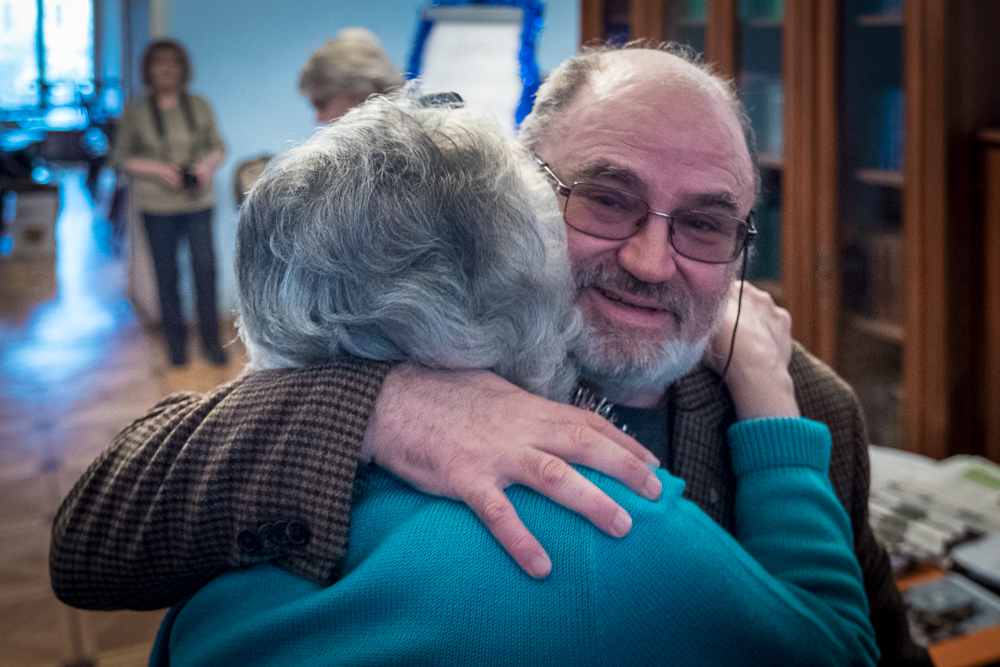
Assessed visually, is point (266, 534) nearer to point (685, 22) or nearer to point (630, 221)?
point (630, 221)

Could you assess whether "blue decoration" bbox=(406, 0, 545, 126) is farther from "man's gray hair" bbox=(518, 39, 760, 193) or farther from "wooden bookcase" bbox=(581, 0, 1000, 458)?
"man's gray hair" bbox=(518, 39, 760, 193)

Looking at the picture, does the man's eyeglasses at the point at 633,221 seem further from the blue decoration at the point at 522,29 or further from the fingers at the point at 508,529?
the blue decoration at the point at 522,29

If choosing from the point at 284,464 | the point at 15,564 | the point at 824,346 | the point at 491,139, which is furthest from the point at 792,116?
the point at 15,564

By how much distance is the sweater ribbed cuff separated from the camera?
3.07 feet

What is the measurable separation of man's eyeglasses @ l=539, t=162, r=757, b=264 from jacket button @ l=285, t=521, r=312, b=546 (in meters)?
0.53

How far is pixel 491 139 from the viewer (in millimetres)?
767

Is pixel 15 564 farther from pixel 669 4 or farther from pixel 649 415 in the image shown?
pixel 669 4

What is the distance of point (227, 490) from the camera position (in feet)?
2.52

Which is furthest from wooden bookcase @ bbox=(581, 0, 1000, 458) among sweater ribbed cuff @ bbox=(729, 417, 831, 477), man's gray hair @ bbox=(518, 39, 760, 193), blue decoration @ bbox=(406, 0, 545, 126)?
sweater ribbed cuff @ bbox=(729, 417, 831, 477)

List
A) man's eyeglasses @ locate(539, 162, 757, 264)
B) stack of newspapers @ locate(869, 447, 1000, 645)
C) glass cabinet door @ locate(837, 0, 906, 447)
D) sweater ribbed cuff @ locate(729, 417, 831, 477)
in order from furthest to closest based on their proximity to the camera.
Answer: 1. glass cabinet door @ locate(837, 0, 906, 447)
2. stack of newspapers @ locate(869, 447, 1000, 645)
3. man's eyeglasses @ locate(539, 162, 757, 264)
4. sweater ribbed cuff @ locate(729, 417, 831, 477)

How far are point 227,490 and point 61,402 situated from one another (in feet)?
12.4

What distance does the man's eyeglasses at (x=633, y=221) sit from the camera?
3.41 feet

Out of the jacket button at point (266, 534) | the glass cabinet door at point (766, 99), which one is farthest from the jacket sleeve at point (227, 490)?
the glass cabinet door at point (766, 99)

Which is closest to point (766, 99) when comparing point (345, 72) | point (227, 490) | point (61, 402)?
point (345, 72)
